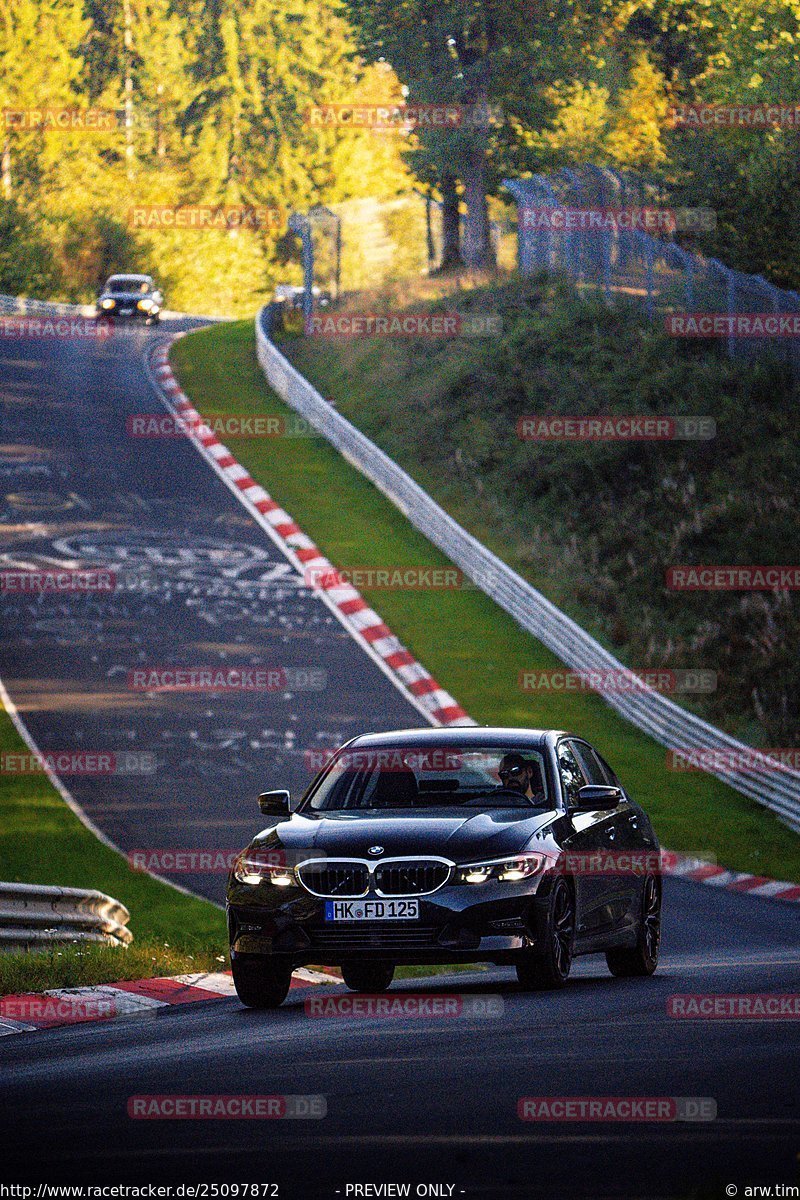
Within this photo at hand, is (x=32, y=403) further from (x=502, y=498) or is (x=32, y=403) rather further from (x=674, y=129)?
(x=674, y=129)

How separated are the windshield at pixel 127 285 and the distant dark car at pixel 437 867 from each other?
53.5 m

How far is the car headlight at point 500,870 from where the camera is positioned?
1048cm

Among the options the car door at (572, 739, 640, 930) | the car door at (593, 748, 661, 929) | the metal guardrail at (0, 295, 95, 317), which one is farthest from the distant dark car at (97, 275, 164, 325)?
the car door at (572, 739, 640, 930)

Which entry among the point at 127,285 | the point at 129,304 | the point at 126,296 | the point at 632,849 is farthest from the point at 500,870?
the point at 127,285

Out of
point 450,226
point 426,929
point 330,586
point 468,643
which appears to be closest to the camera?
point 426,929

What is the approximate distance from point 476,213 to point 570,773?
4940cm

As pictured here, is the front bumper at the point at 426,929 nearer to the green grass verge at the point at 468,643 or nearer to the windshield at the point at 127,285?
the green grass verge at the point at 468,643

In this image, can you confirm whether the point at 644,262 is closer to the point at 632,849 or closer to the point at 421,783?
the point at 632,849

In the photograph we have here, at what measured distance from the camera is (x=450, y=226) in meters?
63.8

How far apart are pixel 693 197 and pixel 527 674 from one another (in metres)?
22.5

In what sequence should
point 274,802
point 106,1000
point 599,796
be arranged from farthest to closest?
point 106,1000 < point 599,796 < point 274,802

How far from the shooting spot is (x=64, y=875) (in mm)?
18906

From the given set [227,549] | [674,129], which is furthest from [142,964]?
[674,129]

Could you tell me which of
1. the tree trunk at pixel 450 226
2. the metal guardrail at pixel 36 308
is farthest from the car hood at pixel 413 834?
→ the metal guardrail at pixel 36 308
